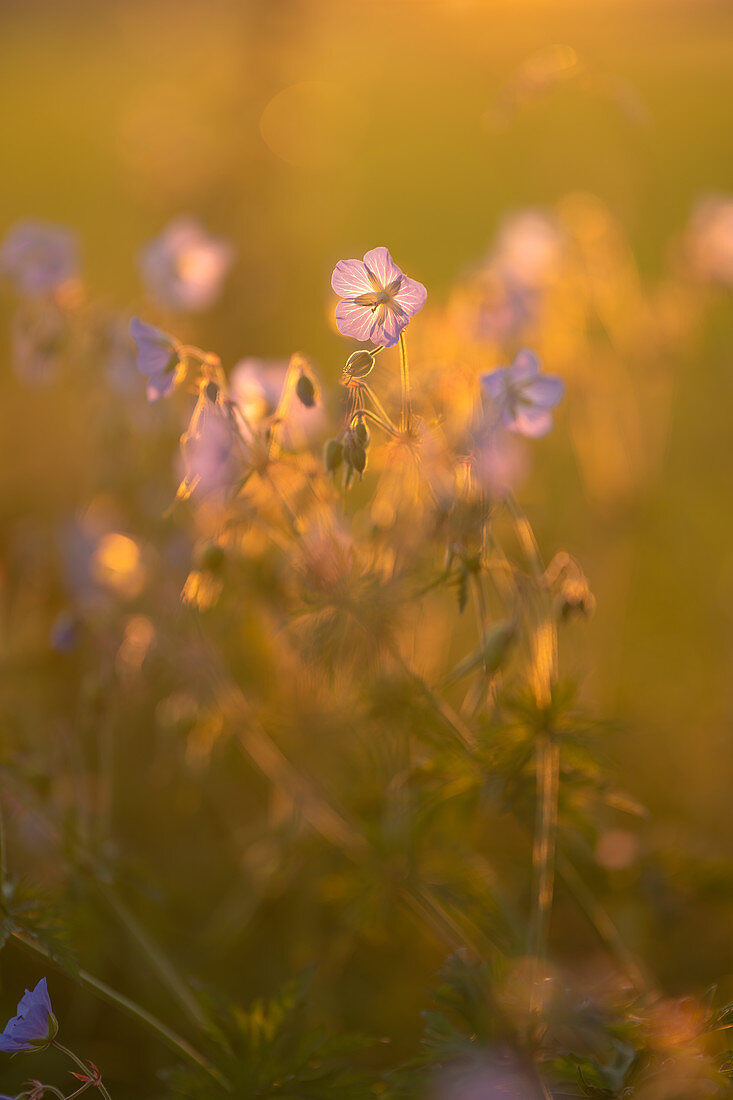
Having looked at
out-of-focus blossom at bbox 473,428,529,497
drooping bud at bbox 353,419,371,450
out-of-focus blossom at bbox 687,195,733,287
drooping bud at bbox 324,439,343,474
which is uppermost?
out-of-focus blossom at bbox 687,195,733,287

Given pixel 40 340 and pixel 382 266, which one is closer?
pixel 382 266

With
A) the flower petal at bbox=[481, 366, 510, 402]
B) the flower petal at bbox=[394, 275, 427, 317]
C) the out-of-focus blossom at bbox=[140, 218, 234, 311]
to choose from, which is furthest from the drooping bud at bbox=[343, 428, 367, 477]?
the out-of-focus blossom at bbox=[140, 218, 234, 311]

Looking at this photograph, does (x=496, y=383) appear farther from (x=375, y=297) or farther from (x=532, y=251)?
(x=532, y=251)

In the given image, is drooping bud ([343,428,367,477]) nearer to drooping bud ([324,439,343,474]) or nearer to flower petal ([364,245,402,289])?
drooping bud ([324,439,343,474])

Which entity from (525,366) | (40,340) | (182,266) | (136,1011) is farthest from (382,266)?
(136,1011)

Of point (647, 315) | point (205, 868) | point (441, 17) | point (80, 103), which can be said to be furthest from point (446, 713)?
point (80, 103)

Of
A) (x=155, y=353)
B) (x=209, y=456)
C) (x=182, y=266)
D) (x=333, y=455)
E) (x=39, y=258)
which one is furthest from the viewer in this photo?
(x=182, y=266)
